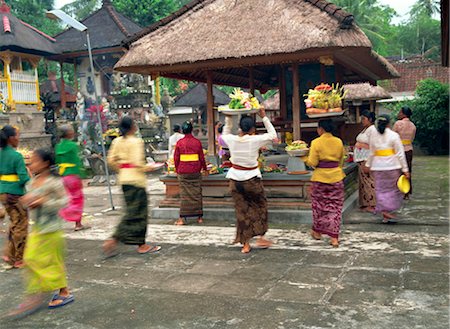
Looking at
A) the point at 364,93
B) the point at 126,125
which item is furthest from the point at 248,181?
the point at 364,93

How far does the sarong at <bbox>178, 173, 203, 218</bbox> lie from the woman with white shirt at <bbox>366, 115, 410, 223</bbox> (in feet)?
9.20

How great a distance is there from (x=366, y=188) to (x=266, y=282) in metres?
3.97

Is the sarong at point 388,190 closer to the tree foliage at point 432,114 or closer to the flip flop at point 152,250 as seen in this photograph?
the flip flop at point 152,250

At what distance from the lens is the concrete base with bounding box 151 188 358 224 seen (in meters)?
7.44

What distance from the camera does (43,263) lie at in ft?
13.6

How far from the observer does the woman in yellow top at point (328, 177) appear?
6.02 meters

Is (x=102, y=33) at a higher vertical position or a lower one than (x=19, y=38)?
higher

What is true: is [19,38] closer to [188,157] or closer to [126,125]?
[188,157]

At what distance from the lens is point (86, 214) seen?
926 centimetres

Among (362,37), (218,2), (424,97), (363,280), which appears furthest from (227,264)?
(424,97)

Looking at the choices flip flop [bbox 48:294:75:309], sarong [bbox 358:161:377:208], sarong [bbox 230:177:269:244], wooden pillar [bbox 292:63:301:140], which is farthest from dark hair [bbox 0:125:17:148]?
sarong [bbox 358:161:377:208]

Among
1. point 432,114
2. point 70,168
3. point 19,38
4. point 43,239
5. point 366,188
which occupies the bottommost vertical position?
point 366,188

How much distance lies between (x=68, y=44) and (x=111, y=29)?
220 centimetres

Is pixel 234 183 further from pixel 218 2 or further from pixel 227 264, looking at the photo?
pixel 218 2
